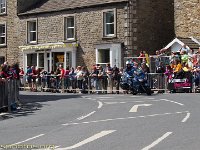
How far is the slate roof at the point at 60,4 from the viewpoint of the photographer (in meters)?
39.6

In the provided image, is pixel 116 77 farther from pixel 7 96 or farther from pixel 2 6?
pixel 2 6

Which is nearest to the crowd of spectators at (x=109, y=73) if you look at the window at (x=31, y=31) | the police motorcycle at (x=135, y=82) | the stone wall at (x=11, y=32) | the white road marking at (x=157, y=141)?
the police motorcycle at (x=135, y=82)

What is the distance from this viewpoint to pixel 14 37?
45781 millimetres

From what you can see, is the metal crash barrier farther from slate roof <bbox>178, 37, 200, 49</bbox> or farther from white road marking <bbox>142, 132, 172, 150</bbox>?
white road marking <bbox>142, 132, 172, 150</bbox>

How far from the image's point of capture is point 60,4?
139 feet

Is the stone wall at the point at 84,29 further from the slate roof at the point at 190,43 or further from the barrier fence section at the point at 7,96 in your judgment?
the barrier fence section at the point at 7,96

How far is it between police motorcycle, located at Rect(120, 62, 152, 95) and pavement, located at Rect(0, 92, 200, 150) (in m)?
6.36

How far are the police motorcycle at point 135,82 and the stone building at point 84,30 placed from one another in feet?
27.9

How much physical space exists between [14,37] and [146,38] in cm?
1343

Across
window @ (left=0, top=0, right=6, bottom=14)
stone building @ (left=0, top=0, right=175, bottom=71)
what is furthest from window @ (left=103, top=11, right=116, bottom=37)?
window @ (left=0, top=0, right=6, bottom=14)

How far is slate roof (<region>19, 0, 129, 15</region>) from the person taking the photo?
39.6m

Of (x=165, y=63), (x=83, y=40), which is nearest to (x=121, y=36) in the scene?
(x=83, y=40)

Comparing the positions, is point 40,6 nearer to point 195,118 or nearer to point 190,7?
point 190,7

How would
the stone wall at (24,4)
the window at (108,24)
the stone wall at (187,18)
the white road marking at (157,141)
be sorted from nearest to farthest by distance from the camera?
the white road marking at (157,141)
the stone wall at (187,18)
the window at (108,24)
the stone wall at (24,4)
